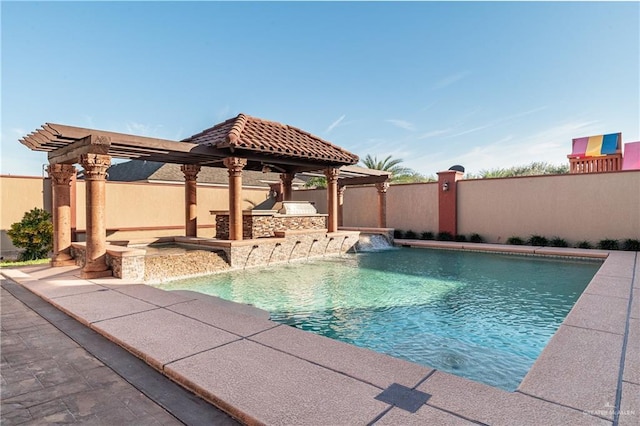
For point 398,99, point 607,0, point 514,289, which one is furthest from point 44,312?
point 398,99

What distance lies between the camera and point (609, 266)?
952cm

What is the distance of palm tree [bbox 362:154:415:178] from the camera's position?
28516 millimetres

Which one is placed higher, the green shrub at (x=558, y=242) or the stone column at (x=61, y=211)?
the stone column at (x=61, y=211)

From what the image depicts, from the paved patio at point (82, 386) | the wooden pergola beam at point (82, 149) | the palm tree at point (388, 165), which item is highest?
the palm tree at point (388, 165)

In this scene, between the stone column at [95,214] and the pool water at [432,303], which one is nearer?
the pool water at [432,303]

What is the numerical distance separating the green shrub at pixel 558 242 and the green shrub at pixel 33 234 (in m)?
18.9

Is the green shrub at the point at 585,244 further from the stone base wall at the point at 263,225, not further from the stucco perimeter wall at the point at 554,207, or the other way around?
the stone base wall at the point at 263,225

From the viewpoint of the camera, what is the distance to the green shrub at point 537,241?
586 inches

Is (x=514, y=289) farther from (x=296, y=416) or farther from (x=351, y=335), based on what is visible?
(x=296, y=416)

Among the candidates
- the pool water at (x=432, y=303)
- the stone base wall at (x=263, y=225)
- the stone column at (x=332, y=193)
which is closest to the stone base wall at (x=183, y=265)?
the pool water at (x=432, y=303)

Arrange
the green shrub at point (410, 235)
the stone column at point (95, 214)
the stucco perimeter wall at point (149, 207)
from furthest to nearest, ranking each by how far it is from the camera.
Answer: the green shrub at point (410, 235) < the stucco perimeter wall at point (149, 207) < the stone column at point (95, 214)

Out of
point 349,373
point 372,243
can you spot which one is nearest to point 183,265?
point 349,373

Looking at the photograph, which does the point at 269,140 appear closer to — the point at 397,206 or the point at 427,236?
the point at 397,206

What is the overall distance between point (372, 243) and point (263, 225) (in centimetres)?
551
